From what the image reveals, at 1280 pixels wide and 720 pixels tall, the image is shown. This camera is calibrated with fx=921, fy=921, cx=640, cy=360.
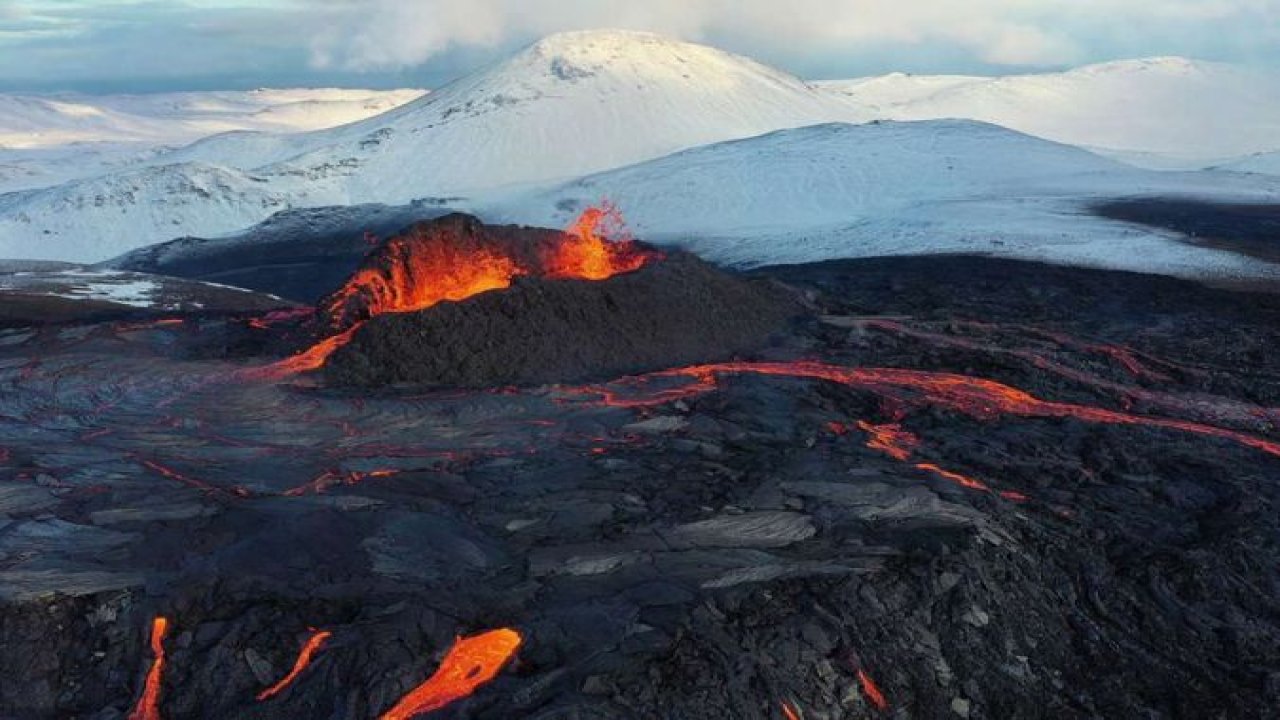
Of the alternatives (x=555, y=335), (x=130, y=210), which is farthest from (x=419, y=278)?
(x=130, y=210)

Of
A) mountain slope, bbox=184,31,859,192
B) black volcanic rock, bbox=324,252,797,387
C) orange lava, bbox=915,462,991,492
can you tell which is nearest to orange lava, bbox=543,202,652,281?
black volcanic rock, bbox=324,252,797,387

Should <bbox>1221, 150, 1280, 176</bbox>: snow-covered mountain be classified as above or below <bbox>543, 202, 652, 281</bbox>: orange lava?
below

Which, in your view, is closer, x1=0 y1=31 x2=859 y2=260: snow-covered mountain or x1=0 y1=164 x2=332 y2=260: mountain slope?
x1=0 y1=164 x2=332 y2=260: mountain slope

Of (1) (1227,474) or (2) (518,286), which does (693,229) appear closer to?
(2) (518,286)

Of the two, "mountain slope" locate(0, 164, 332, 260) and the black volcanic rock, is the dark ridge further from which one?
"mountain slope" locate(0, 164, 332, 260)

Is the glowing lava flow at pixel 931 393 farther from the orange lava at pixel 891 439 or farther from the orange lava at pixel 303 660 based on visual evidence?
the orange lava at pixel 303 660

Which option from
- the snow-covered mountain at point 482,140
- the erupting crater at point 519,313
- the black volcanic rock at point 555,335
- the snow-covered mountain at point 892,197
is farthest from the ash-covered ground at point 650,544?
the snow-covered mountain at point 482,140

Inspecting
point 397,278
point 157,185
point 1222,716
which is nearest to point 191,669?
point 1222,716
